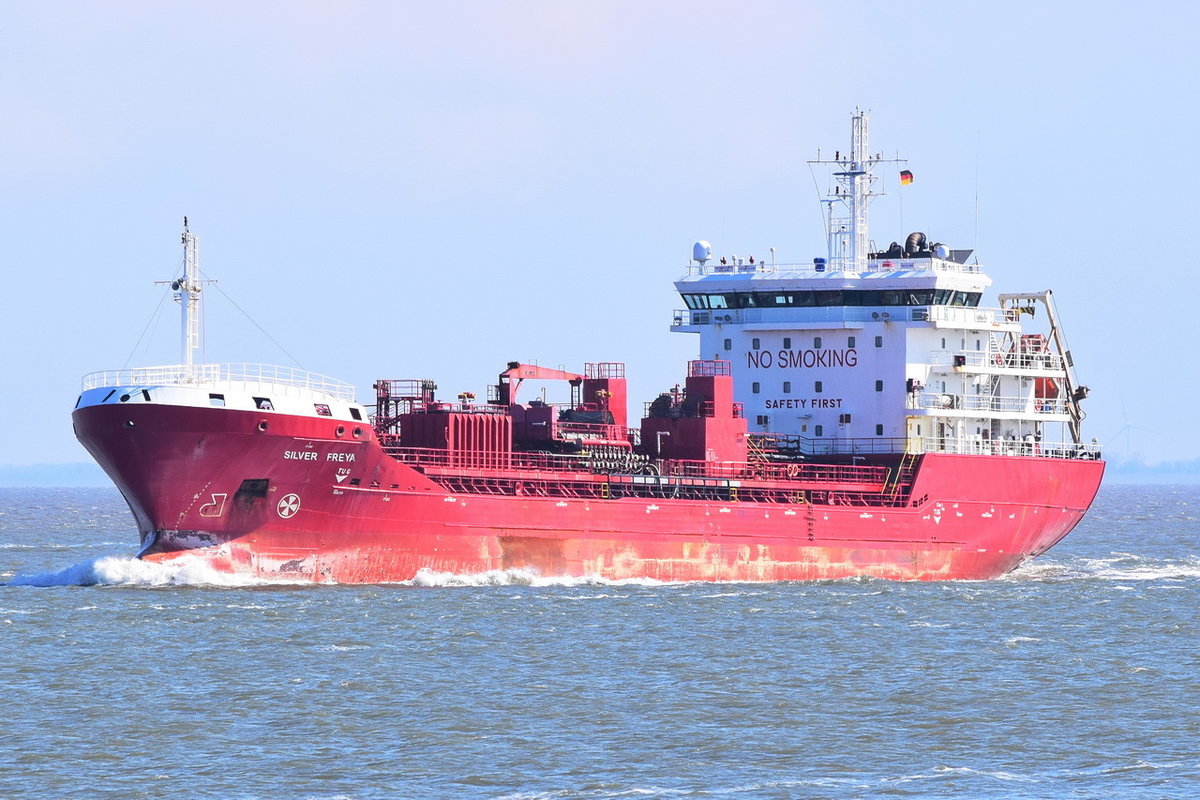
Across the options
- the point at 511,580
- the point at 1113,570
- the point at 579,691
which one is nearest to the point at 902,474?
the point at 1113,570

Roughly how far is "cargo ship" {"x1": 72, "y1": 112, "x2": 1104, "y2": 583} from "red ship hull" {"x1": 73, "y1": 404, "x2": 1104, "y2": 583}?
5 centimetres

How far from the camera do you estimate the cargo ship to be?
34375 millimetres

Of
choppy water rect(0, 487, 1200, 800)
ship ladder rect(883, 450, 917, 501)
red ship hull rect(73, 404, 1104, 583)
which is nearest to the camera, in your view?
choppy water rect(0, 487, 1200, 800)

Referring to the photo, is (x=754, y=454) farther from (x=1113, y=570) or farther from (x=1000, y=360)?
(x=1113, y=570)

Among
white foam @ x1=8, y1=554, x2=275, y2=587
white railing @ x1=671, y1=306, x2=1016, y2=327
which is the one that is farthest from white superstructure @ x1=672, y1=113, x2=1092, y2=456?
white foam @ x1=8, y1=554, x2=275, y2=587

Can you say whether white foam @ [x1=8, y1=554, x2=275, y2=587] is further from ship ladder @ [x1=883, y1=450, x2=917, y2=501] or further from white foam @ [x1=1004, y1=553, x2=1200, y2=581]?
white foam @ [x1=1004, y1=553, x2=1200, y2=581]

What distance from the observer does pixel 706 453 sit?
4100cm

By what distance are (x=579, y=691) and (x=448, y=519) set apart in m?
11.2

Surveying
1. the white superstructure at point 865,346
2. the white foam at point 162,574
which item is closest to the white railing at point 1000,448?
the white superstructure at point 865,346

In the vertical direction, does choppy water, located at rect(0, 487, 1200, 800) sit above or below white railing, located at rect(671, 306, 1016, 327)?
below

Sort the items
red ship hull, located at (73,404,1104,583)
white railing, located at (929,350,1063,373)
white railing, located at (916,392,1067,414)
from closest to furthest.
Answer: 1. red ship hull, located at (73,404,1104,583)
2. white railing, located at (916,392,1067,414)
3. white railing, located at (929,350,1063,373)

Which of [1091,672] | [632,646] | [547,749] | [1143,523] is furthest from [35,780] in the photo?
[1143,523]

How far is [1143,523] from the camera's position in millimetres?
91375

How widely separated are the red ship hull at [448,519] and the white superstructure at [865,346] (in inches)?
74.7
